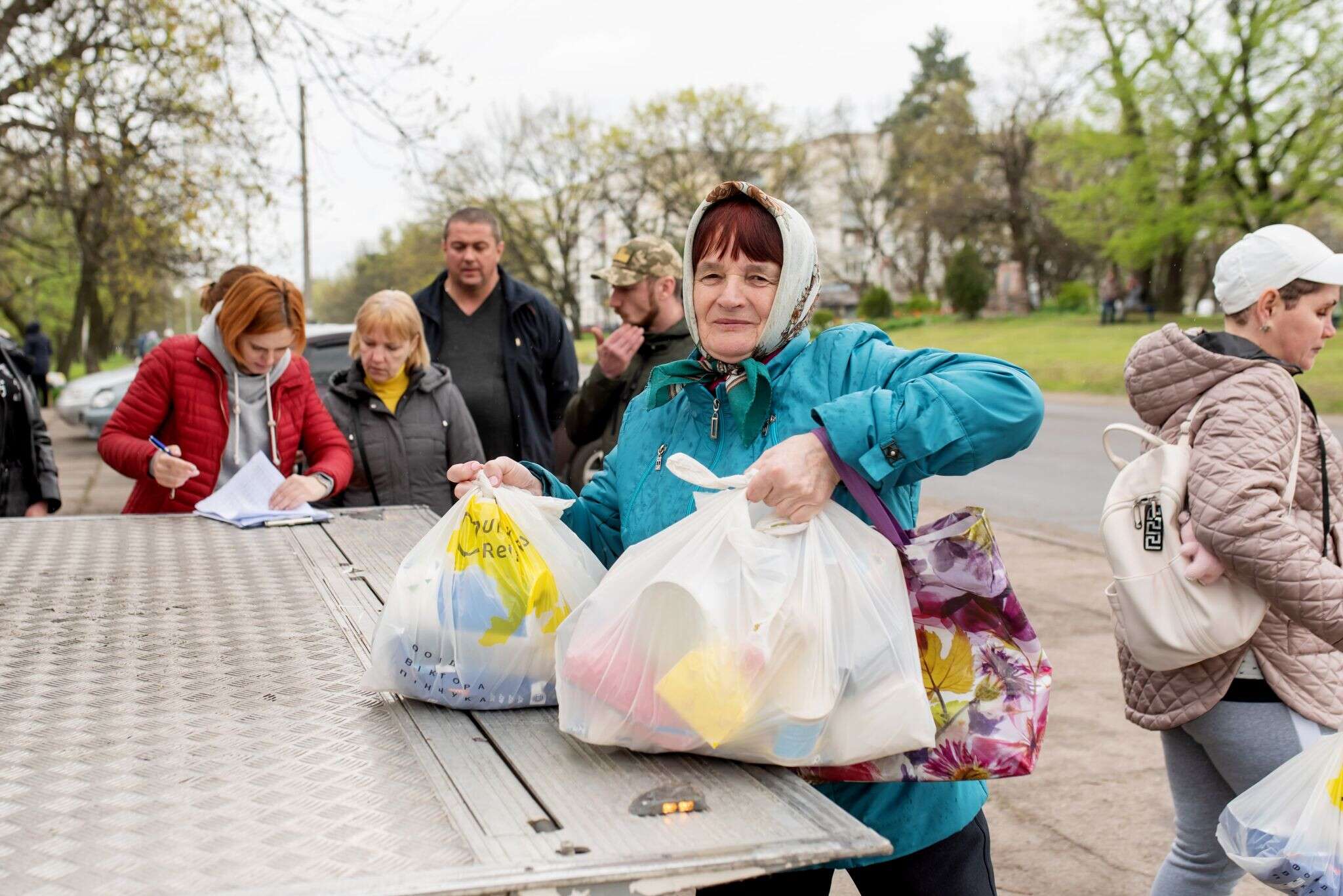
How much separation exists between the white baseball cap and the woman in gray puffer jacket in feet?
9.84

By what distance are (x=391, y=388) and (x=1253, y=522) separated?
344cm

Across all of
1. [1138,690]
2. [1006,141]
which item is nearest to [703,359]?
[1138,690]

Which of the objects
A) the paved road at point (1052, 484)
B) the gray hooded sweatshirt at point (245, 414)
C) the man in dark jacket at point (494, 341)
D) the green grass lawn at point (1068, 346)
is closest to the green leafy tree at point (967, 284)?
the green grass lawn at point (1068, 346)

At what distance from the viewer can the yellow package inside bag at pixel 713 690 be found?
172 cm

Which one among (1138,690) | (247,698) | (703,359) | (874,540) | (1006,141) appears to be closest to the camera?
(874,540)

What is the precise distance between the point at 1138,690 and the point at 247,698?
196 cm

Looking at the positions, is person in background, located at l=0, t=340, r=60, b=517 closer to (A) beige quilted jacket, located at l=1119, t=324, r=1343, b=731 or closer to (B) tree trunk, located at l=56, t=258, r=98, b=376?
(A) beige quilted jacket, located at l=1119, t=324, r=1343, b=731

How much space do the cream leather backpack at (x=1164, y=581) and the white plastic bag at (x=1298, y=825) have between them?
0.27 metres

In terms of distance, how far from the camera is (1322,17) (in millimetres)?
31297

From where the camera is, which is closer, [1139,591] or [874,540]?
[874,540]

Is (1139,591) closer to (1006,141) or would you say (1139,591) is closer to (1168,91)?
(1168,91)

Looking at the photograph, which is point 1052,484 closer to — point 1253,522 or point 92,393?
point 1253,522

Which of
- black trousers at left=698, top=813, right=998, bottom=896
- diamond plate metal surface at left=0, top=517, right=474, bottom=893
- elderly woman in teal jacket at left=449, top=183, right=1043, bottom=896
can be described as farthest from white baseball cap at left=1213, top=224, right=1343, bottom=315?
diamond plate metal surface at left=0, top=517, right=474, bottom=893

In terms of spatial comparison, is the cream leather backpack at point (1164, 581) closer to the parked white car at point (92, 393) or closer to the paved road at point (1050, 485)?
the paved road at point (1050, 485)
